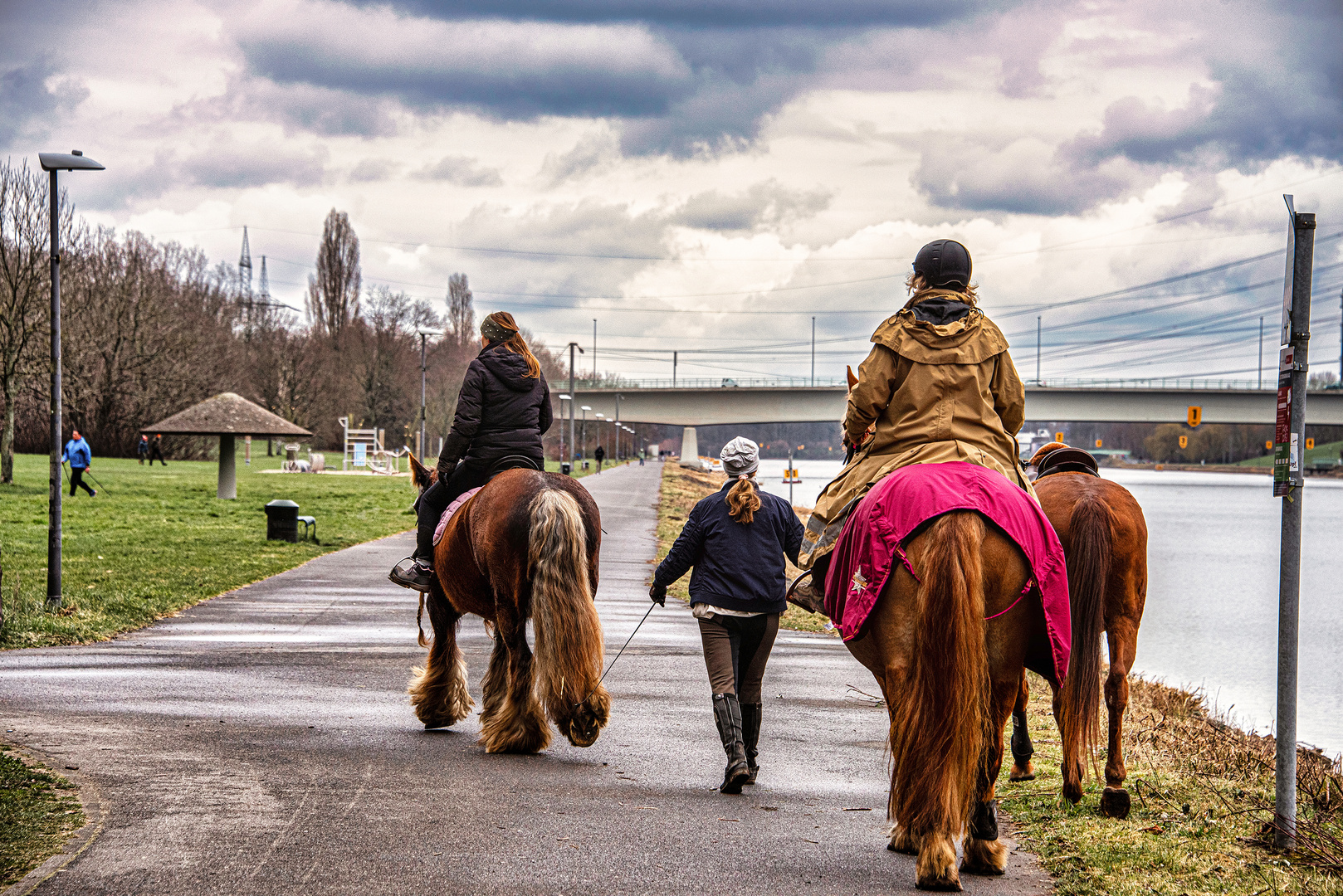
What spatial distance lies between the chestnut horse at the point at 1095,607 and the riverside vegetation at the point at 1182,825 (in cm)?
15

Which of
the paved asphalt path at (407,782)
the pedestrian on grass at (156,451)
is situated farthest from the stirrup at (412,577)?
the pedestrian on grass at (156,451)

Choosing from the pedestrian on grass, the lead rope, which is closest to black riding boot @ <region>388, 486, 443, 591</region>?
the lead rope

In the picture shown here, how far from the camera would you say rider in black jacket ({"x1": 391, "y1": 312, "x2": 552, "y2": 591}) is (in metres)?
7.71

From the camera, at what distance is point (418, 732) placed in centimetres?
788

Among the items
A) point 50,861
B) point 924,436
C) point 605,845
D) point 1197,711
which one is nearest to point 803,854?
point 605,845

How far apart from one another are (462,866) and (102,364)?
185 ft

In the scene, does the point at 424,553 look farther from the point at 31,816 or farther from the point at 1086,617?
the point at 1086,617

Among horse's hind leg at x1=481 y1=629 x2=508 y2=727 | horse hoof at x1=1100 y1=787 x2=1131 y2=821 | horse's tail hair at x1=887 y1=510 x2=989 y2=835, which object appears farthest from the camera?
horse's hind leg at x1=481 y1=629 x2=508 y2=727

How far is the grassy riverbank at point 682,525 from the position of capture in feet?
51.1

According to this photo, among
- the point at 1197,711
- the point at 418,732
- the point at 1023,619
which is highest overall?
the point at 1023,619

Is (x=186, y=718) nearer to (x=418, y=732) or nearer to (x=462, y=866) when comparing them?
(x=418, y=732)

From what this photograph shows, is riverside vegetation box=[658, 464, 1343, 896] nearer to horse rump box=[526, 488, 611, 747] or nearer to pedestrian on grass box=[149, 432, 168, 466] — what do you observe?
horse rump box=[526, 488, 611, 747]

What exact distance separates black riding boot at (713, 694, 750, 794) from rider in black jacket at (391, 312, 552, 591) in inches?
82.6

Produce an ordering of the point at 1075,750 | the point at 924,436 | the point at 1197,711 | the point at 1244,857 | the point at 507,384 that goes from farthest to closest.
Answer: the point at 1197,711 → the point at 507,384 → the point at 1075,750 → the point at 1244,857 → the point at 924,436
